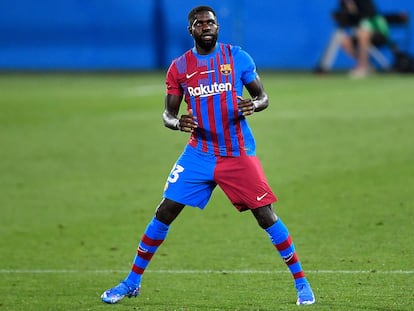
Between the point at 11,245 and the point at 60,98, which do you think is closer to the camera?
the point at 11,245

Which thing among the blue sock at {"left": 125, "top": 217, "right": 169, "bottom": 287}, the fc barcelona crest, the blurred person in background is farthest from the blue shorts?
the blurred person in background

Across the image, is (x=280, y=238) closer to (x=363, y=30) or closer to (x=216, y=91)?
(x=216, y=91)

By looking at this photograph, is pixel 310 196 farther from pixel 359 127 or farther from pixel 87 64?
pixel 87 64

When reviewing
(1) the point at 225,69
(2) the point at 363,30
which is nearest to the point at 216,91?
(1) the point at 225,69

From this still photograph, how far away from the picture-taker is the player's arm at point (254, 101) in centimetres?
770

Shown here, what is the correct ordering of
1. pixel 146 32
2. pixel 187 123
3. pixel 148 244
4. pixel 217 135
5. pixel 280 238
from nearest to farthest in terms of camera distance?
pixel 187 123
pixel 280 238
pixel 217 135
pixel 148 244
pixel 146 32

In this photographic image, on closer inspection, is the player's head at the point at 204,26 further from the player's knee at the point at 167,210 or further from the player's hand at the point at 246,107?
the player's knee at the point at 167,210

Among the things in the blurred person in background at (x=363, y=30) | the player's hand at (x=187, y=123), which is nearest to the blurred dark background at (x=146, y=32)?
the blurred person in background at (x=363, y=30)

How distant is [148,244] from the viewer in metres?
8.12

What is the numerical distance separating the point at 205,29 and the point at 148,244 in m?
1.61

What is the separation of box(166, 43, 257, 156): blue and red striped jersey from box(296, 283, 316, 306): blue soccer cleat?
1.03 m

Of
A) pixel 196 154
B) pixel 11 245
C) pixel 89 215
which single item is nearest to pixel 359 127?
pixel 89 215

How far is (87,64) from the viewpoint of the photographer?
31.3m

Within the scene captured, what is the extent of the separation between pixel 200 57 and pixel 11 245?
3.73m
